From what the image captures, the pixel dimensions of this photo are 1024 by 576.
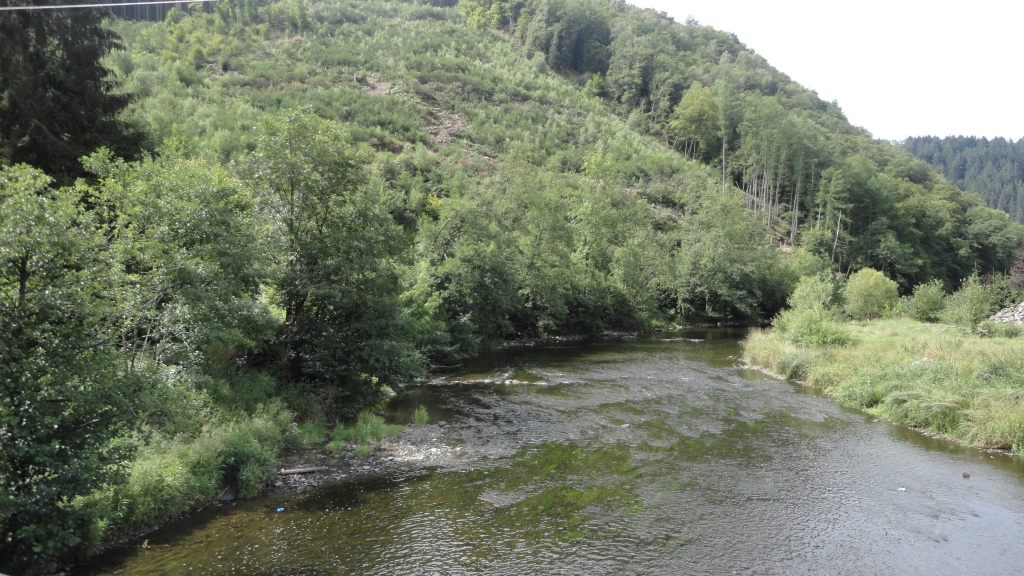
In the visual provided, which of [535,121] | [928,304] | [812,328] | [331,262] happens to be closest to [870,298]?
[928,304]

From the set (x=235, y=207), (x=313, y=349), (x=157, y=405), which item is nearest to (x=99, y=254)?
(x=157, y=405)

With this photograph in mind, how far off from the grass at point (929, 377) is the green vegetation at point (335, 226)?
3252 mm

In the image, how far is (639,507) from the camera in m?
13.6

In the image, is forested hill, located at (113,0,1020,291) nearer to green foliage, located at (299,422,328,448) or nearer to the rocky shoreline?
green foliage, located at (299,422,328,448)

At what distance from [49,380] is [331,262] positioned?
10.9m

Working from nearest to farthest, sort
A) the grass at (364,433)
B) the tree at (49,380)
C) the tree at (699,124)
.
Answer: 1. the tree at (49,380)
2. the grass at (364,433)
3. the tree at (699,124)

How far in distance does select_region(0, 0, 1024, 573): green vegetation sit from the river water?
2476 mm

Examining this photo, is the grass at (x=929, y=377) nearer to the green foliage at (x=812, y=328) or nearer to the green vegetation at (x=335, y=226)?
the green foliage at (x=812, y=328)

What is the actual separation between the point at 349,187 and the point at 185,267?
751cm

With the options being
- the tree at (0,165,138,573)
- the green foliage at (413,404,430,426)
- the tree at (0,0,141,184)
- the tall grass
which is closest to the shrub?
the green foliage at (413,404,430,426)

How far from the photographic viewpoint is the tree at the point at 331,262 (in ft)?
65.2

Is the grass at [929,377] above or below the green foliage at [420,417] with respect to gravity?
above

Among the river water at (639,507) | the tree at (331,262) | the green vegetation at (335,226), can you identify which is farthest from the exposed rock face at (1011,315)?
the tree at (331,262)

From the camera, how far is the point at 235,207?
61.3ft
